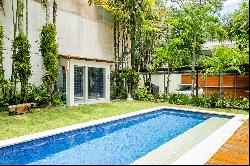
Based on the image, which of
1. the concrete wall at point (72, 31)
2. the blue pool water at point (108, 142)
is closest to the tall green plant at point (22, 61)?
the concrete wall at point (72, 31)

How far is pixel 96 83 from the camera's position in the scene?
16.9 m

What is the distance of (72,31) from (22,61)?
5.41 meters

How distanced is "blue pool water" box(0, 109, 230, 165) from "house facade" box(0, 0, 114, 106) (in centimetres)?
450

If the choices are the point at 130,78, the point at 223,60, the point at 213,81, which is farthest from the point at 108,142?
the point at 213,81

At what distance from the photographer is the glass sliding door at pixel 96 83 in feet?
53.7

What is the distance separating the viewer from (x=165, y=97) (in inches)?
747

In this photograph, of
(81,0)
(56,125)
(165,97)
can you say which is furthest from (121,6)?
(56,125)

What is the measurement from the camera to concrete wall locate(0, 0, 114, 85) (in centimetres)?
1384

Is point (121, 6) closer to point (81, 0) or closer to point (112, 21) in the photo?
point (112, 21)

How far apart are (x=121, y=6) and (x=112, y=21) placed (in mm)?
1639

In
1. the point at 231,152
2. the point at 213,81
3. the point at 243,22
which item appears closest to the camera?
the point at 243,22

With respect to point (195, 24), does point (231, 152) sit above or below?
below

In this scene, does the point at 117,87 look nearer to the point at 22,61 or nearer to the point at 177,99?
the point at 177,99

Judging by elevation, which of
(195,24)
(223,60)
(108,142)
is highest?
(195,24)
